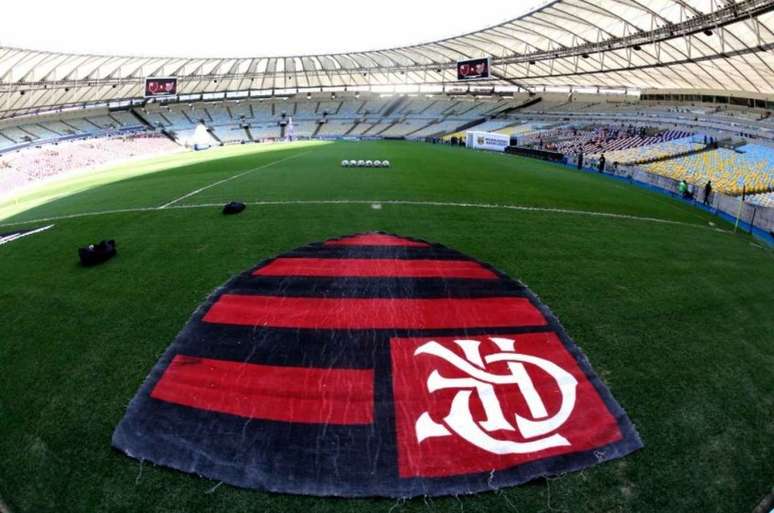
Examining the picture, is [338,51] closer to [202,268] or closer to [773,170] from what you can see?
[773,170]

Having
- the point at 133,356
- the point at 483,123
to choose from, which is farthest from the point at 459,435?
the point at 483,123

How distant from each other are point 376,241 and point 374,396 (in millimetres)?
6258

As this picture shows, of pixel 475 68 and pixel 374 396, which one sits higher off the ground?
pixel 475 68

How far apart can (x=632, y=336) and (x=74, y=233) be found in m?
15.4

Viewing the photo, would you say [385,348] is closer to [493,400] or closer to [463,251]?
[493,400]

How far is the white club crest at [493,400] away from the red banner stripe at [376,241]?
190 inches

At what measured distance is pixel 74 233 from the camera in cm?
1345

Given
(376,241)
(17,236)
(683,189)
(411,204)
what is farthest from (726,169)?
(17,236)

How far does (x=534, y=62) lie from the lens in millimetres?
47750

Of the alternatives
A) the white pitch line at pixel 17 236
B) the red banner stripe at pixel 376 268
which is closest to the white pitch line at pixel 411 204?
the white pitch line at pixel 17 236

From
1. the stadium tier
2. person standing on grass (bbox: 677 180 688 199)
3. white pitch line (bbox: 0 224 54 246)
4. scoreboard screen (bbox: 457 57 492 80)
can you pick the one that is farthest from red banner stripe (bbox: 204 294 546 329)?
scoreboard screen (bbox: 457 57 492 80)

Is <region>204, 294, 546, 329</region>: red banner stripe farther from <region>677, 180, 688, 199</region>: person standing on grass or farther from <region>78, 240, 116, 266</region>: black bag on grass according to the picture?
<region>677, 180, 688, 199</region>: person standing on grass

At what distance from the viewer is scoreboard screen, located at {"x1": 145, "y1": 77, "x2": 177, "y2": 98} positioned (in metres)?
50.0

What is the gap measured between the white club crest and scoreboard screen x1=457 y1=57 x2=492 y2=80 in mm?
42194
